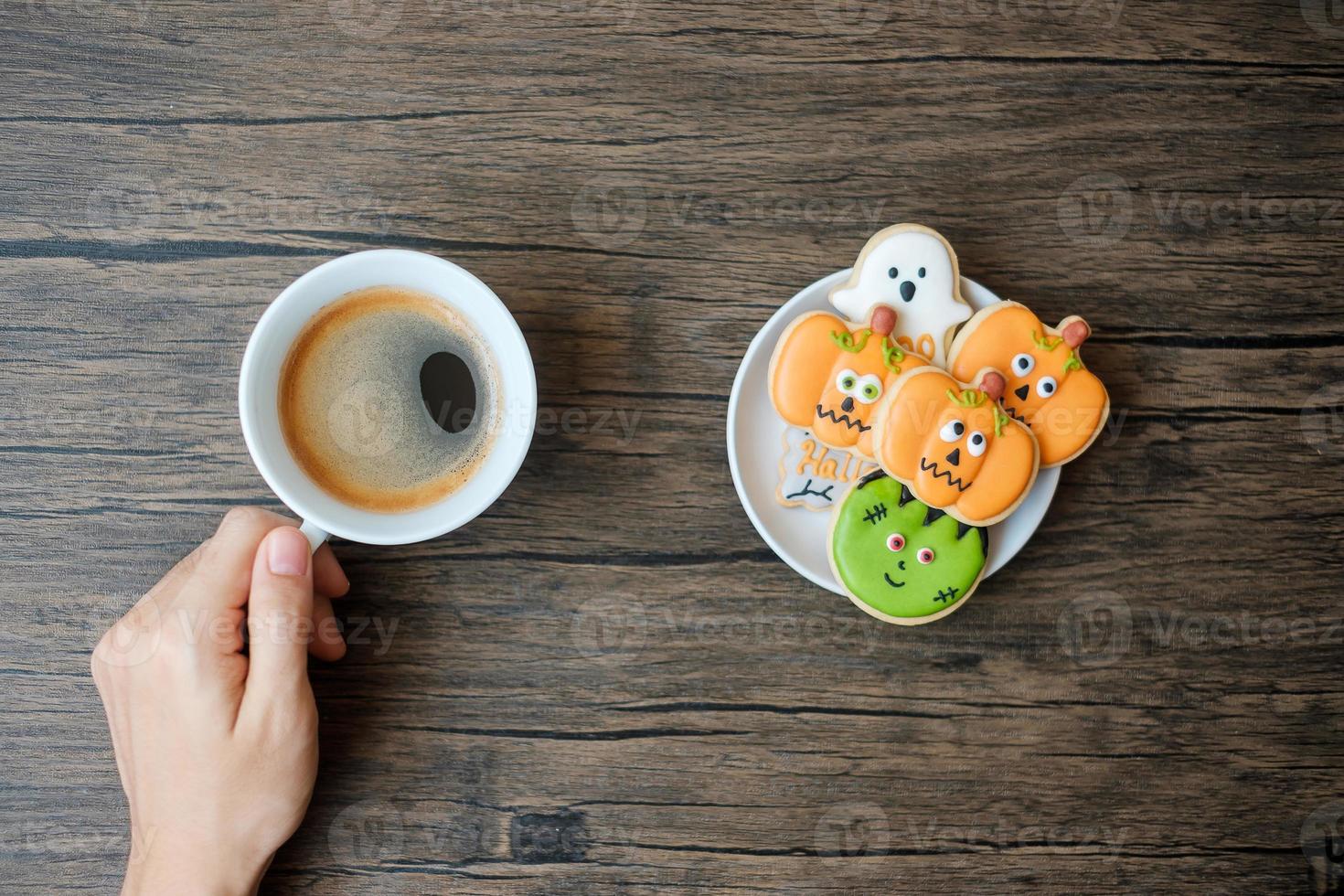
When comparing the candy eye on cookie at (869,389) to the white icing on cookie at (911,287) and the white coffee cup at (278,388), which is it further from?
the white coffee cup at (278,388)

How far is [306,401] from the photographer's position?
106cm

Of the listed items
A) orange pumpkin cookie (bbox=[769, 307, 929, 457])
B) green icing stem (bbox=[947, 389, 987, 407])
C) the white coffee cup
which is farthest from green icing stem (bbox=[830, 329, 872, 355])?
the white coffee cup

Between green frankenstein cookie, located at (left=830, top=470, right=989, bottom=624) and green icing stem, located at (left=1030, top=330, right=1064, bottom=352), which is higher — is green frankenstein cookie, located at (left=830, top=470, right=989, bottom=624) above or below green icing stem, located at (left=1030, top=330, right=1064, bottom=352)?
below

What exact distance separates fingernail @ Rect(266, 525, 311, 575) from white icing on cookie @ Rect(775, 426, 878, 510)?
58 centimetres

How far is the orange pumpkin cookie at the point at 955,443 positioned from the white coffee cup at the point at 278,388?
1.44ft

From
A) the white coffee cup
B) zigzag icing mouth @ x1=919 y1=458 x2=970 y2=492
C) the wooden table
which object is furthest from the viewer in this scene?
the wooden table

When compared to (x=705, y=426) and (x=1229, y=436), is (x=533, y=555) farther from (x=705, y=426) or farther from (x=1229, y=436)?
(x=1229, y=436)

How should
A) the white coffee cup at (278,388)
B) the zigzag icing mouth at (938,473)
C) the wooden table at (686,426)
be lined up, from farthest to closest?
the wooden table at (686,426) → the zigzag icing mouth at (938,473) → the white coffee cup at (278,388)

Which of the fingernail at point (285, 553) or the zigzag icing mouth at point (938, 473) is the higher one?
the zigzag icing mouth at point (938, 473)

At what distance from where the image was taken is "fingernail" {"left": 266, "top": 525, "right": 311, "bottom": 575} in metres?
1.00

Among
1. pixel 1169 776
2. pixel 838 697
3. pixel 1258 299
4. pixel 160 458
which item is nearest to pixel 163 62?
pixel 160 458

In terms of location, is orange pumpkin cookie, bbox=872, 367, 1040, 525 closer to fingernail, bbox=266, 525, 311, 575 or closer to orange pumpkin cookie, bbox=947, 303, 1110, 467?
orange pumpkin cookie, bbox=947, 303, 1110, 467

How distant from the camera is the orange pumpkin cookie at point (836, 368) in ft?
3.53

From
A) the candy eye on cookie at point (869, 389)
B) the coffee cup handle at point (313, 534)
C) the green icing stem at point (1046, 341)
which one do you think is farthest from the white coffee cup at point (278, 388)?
the green icing stem at point (1046, 341)
